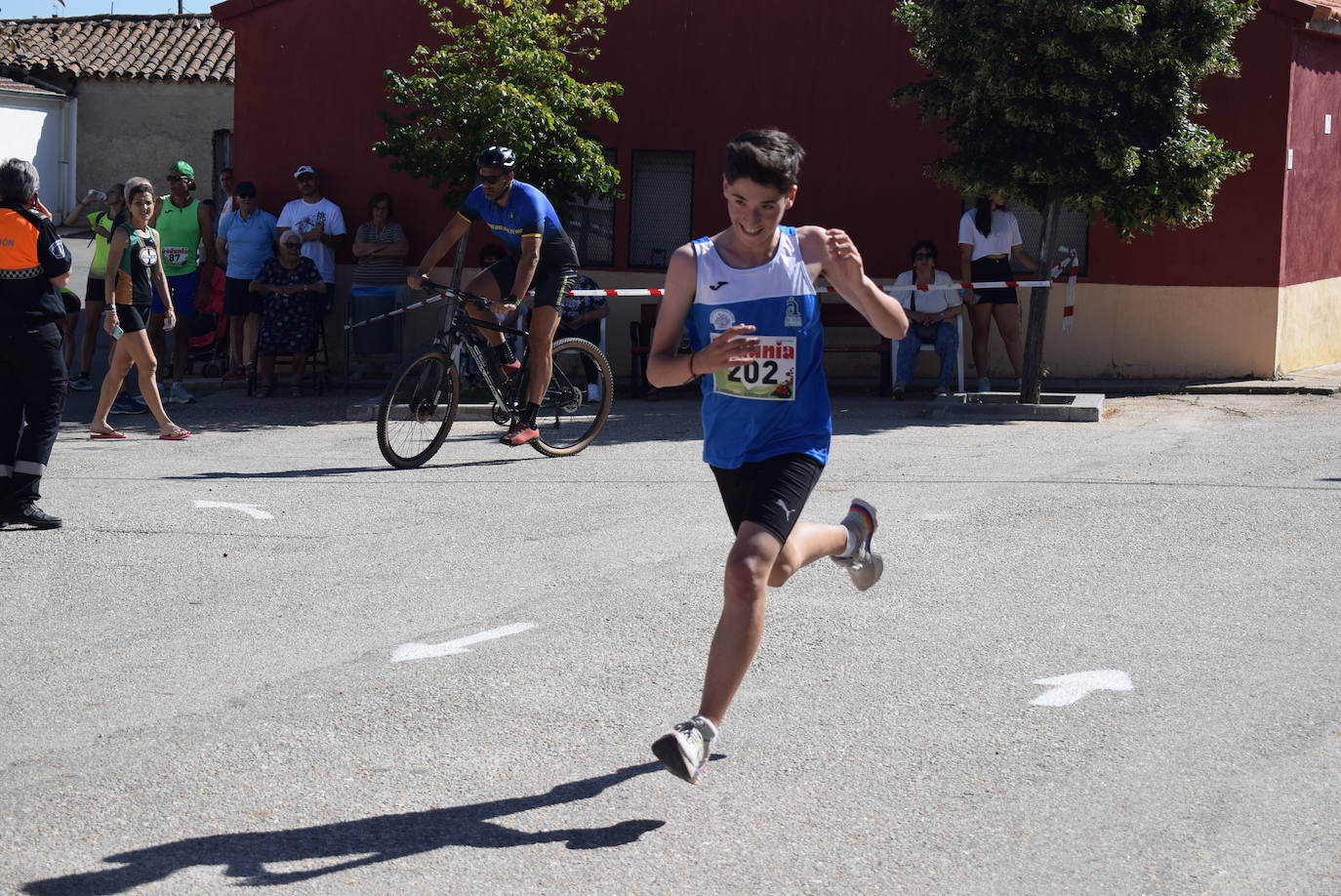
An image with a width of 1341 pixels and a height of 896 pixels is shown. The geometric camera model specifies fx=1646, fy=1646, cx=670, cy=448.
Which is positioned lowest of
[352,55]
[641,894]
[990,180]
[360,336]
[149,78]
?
[641,894]

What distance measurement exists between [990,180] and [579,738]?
916cm

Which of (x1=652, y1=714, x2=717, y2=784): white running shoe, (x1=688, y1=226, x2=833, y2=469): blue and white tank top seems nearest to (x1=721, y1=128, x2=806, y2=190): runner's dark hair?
(x1=688, y1=226, x2=833, y2=469): blue and white tank top


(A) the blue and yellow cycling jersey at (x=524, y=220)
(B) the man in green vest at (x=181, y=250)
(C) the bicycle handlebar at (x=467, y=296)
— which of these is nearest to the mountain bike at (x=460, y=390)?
(C) the bicycle handlebar at (x=467, y=296)

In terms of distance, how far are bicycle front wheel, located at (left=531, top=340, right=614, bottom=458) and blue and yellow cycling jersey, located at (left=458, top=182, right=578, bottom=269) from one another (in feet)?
2.38

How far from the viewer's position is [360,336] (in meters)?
16.3

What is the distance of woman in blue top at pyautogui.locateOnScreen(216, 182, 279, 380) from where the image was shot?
15.8 metres

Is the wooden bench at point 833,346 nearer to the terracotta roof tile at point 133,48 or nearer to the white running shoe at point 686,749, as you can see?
the white running shoe at point 686,749

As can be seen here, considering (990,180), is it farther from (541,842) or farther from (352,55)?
(541,842)

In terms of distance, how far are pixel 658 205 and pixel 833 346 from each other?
241cm

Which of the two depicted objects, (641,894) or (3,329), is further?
(3,329)

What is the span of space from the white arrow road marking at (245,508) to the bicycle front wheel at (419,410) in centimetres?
131

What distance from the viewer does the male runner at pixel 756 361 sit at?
183 inches

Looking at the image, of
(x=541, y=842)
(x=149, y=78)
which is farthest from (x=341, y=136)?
(x=149, y=78)

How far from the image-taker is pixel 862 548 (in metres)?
5.58
